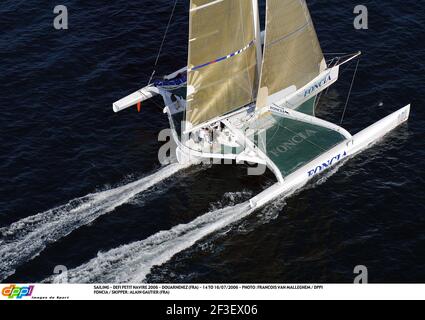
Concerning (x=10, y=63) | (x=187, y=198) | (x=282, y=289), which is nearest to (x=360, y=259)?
(x=282, y=289)

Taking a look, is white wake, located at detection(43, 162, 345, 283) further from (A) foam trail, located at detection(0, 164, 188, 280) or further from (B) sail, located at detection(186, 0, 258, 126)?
(B) sail, located at detection(186, 0, 258, 126)

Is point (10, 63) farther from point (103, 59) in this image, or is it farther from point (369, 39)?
point (369, 39)

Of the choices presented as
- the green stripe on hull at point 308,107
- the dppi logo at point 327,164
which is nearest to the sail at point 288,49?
the green stripe on hull at point 308,107

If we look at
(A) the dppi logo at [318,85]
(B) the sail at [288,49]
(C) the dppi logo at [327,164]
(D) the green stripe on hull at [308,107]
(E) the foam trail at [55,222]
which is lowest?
(E) the foam trail at [55,222]

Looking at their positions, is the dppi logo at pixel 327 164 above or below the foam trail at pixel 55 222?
above

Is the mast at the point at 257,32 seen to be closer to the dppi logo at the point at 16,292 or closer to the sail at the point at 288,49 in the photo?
the sail at the point at 288,49
